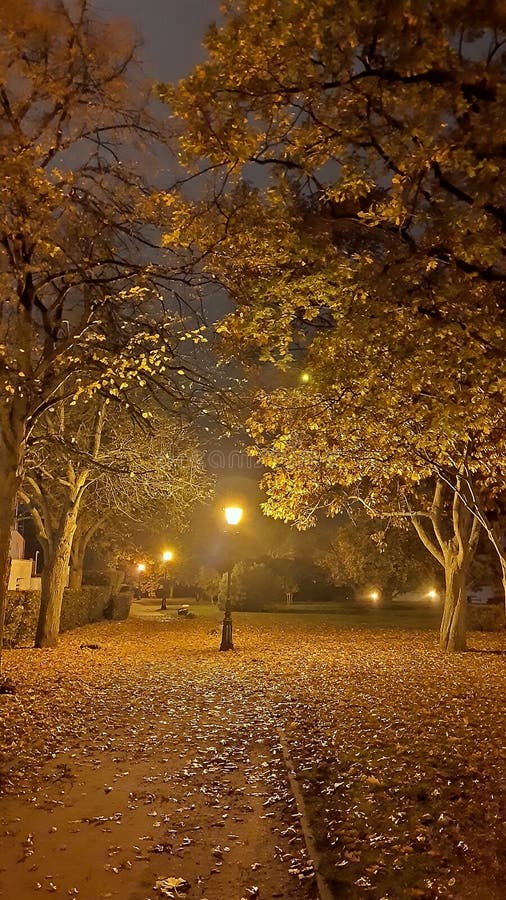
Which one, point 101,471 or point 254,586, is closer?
point 101,471

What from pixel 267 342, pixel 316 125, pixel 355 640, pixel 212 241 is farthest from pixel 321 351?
pixel 355 640

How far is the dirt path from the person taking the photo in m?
4.88

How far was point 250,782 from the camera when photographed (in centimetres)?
722

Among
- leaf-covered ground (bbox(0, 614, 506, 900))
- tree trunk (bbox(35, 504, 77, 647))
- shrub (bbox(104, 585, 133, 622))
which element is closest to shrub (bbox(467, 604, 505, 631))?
leaf-covered ground (bbox(0, 614, 506, 900))

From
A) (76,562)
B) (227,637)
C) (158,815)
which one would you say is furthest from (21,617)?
(158,815)

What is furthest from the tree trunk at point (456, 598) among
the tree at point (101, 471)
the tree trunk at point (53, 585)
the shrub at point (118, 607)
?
the shrub at point (118, 607)

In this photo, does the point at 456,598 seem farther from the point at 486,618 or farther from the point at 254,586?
the point at 254,586

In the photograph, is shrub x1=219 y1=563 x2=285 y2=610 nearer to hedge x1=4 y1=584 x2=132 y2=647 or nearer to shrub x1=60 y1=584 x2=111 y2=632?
hedge x1=4 y1=584 x2=132 y2=647

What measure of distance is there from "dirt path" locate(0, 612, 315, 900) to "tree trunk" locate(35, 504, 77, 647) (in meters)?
8.66

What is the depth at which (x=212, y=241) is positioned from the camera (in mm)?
8656

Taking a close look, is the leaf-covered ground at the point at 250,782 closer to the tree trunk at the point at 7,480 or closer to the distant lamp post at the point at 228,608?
the tree trunk at the point at 7,480

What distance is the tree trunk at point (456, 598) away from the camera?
64.2 ft

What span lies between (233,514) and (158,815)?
44.0ft

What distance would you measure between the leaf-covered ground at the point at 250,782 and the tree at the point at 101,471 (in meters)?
4.40
